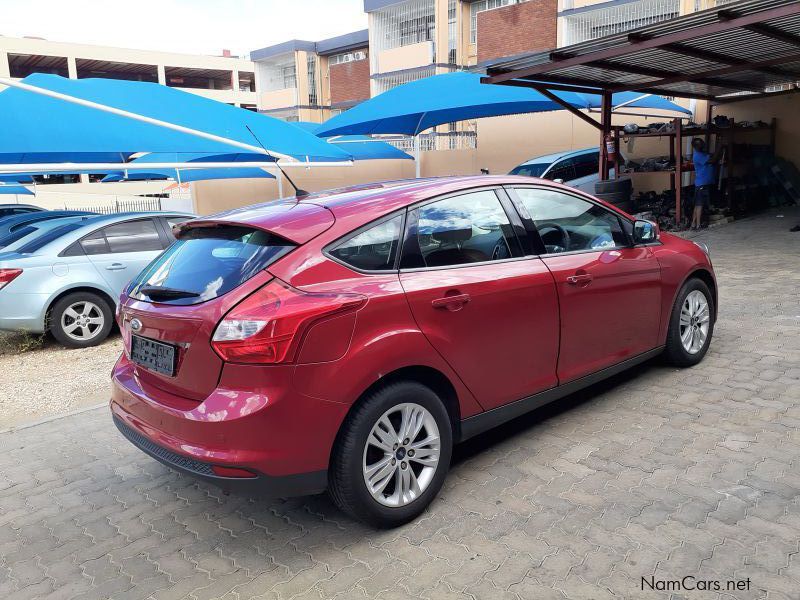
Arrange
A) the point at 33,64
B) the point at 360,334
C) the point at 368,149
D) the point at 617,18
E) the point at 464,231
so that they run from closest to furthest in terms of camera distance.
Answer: the point at 360,334 → the point at 464,231 → the point at 368,149 → the point at 617,18 → the point at 33,64

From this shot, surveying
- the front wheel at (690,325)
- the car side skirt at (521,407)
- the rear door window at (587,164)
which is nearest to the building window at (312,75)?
the rear door window at (587,164)

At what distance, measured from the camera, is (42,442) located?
4.55 m

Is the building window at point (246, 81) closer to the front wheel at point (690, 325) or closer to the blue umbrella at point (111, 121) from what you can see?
the blue umbrella at point (111, 121)

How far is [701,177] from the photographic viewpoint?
12.1m

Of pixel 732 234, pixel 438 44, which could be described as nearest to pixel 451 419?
pixel 732 234

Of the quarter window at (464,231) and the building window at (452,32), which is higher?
the building window at (452,32)

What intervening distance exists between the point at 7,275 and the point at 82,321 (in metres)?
0.88

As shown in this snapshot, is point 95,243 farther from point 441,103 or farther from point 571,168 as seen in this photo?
point 571,168

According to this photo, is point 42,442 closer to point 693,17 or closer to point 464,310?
point 464,310

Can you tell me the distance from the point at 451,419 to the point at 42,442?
122 inches

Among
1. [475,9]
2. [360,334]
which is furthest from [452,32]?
[360,334]

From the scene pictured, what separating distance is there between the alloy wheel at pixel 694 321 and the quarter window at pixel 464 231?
1933 mm

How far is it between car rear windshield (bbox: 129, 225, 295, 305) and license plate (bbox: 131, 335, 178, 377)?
212 mm

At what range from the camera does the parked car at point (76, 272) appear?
6.82 metres
